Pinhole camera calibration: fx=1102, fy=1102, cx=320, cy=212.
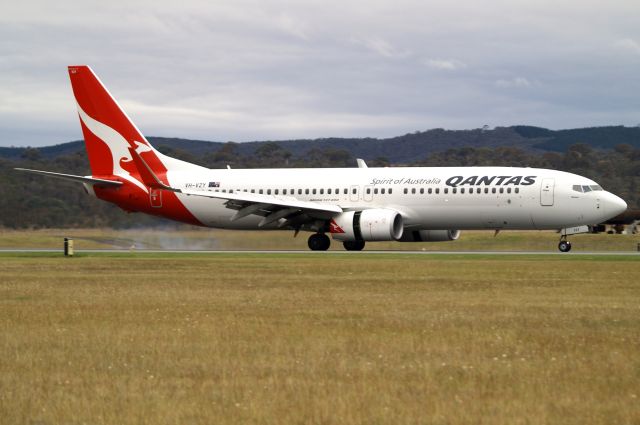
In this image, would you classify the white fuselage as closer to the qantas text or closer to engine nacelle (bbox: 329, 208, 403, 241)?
the qantas text

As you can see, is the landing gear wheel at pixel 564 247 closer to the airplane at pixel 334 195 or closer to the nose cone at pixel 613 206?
the airplane at pixel 334 195

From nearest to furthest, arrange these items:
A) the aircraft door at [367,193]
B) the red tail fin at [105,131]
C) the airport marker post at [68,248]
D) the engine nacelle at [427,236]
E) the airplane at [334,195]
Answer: the airport marker post at [68,248] → the airplane at [334,195] → the aircraft door at [367,193] → the engine nacelle at [427,236] → the red tail fin at [105,131]

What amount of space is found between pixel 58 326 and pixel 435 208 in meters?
33.6

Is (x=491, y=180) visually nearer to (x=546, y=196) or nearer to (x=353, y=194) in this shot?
(x=546, y=196)

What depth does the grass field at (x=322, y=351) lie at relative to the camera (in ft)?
36.2

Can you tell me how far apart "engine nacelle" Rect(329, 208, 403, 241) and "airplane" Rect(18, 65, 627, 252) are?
1.8 inches

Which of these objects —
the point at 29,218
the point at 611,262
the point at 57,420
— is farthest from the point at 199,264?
the point at 29,218

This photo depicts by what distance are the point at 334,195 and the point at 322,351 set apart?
38008 millimetres

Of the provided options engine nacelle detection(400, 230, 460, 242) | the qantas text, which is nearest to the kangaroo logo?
engine nacelle detection(400, 230, 460, 242)

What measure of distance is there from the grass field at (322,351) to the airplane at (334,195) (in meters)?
20.1

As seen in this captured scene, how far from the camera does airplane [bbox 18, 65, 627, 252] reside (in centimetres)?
4878

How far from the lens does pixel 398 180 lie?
51.6 metres

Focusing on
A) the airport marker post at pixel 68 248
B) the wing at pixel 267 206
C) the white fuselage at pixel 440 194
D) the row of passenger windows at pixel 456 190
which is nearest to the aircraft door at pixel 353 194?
the white fuselage at pixel 440 194

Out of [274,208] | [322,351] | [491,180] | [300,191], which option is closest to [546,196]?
[491,180]
